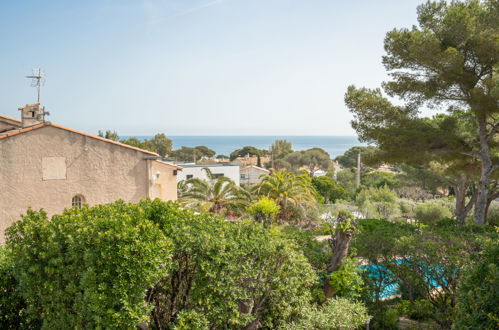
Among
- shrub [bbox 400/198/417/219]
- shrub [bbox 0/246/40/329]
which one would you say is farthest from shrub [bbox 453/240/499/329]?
shrub [bbox 400/198/417/219]

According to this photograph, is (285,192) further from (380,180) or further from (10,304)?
(380,180)

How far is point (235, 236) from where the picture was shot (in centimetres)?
573

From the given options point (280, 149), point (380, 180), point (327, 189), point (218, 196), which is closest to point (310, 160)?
point (280, 149)

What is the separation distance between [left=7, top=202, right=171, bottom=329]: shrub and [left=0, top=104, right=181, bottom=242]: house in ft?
31.1

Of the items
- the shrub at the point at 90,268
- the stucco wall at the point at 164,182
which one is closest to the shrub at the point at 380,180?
the stucco wall at the point at 164,182

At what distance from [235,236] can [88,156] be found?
10.6 meters

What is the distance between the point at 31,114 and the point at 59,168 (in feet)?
9.60

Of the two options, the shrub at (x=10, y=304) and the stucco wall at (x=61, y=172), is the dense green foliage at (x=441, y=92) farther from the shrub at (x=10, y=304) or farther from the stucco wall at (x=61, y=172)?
the shrub at (x=10, y=304)

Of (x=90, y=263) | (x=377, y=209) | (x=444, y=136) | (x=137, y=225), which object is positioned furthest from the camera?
(x=377, y=209)

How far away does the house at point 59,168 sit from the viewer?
43.6 feet

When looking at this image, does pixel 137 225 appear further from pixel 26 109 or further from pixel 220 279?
pixel 26 109

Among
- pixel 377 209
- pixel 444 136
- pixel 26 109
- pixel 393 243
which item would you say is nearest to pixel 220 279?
pixel 393 243

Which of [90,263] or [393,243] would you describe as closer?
[90,263]

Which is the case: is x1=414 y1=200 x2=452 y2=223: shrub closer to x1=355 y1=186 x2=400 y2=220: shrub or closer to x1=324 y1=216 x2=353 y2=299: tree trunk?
x1=355 y1=186 x2=400 y2=220: shrub
